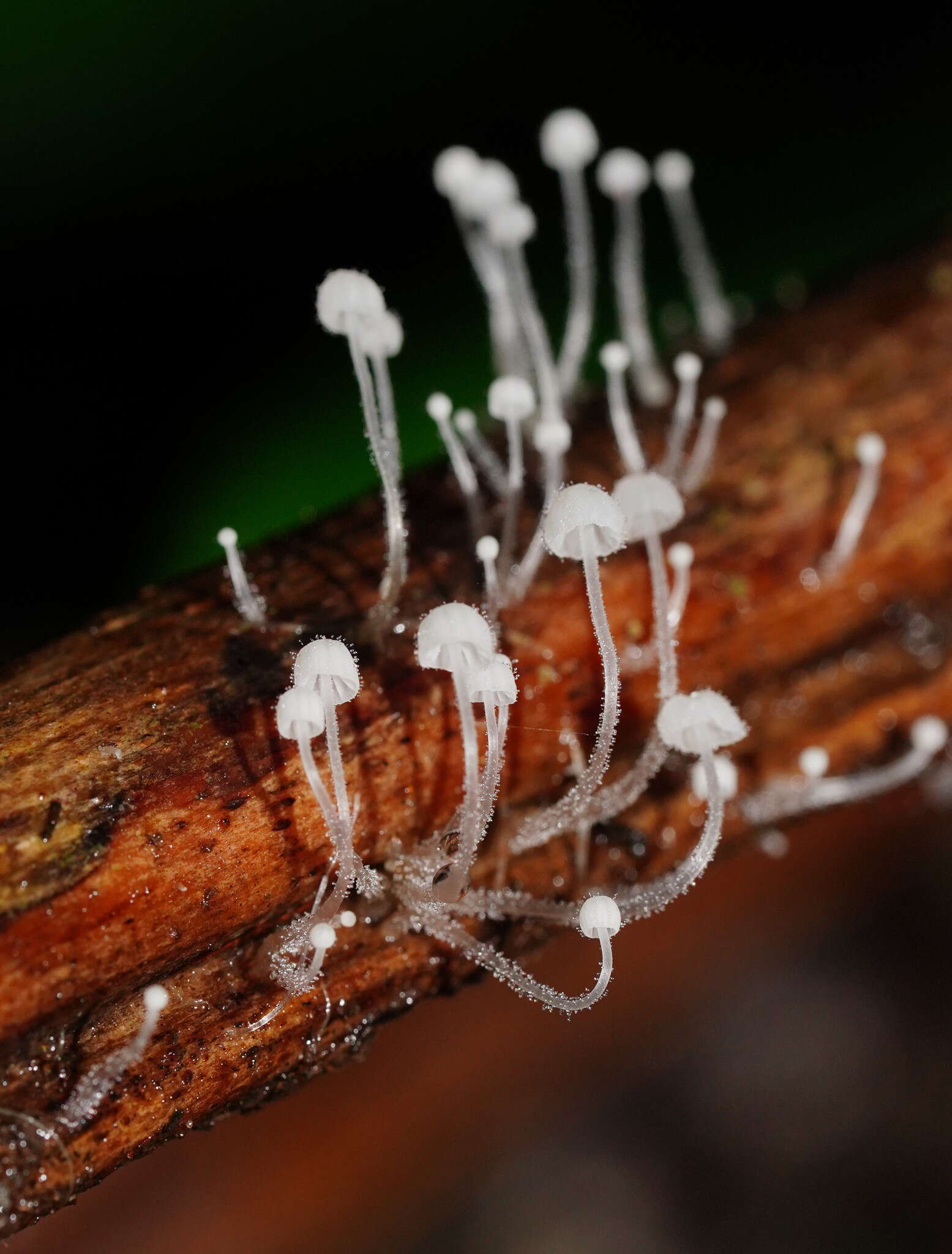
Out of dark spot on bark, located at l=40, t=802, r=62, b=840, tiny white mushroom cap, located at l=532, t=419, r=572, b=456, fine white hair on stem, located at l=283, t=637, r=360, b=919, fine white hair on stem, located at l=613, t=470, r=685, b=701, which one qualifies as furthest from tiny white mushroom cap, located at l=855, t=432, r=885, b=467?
dark spot on bark, located at l=40, t=802, r=62, b=840

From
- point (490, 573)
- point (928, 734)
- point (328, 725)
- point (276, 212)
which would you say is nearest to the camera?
point (328, 725)

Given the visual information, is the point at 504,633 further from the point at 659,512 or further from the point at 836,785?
the point at 836,785

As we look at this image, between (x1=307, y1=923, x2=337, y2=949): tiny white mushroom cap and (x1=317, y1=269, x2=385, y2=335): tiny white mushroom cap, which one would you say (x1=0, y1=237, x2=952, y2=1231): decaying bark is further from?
(x1=317, y1=269, x2=385, y2=335): tiny white mushroom cap

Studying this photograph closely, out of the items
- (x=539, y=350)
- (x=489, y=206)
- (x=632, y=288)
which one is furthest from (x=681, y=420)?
(x=632, y=288)

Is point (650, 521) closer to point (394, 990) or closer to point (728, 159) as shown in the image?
point (394, 990)

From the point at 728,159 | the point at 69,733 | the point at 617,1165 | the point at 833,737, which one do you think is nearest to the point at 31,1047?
the point at 69,733
